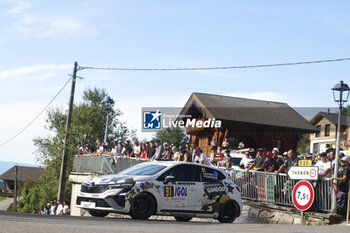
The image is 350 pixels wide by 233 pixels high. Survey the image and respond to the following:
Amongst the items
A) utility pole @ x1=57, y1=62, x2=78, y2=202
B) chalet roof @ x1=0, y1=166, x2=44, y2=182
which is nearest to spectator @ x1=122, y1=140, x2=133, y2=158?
utility pole @ x1=57, y1=62, x2=78, y2=202

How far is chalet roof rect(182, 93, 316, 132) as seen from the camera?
39594mm

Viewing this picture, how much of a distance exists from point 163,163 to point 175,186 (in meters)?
0.80

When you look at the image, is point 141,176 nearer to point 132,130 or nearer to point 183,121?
point 183,121

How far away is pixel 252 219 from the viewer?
54.9 feet

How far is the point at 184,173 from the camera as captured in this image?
13.8 metres

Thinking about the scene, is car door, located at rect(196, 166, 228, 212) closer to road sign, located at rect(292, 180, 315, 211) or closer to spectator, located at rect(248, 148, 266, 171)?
road sign, located at rect(292, 180, 315, 211)

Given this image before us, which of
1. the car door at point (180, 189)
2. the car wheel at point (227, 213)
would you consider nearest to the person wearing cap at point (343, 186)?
the car wheel at point (227, 213)

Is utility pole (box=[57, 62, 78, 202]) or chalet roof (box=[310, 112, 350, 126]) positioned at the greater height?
chalet roof (box=[310, 112, 350, 126])

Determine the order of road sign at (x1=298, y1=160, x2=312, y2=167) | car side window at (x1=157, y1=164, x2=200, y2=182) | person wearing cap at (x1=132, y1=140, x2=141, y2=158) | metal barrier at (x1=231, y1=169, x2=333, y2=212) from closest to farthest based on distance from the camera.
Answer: car side window at (x1=157, y1=164, x2=200, y2=182)
metal barrier at (x1=231, y1=169, x2=333, y2=212)
road sign at (x1=298, y1=160, x2=312, y2=167)
person wearing cap at (x1=132, y1=140, x2=141, y2=158)

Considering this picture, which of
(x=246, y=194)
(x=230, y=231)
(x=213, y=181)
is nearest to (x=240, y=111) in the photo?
(x=246, y=194)

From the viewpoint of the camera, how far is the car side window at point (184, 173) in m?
13.6

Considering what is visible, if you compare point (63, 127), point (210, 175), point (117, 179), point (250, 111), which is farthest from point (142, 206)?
point (63, 127)

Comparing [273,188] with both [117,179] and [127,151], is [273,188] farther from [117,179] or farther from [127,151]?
[127,151]

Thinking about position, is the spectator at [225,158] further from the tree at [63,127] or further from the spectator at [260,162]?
the tree at [63,127]
